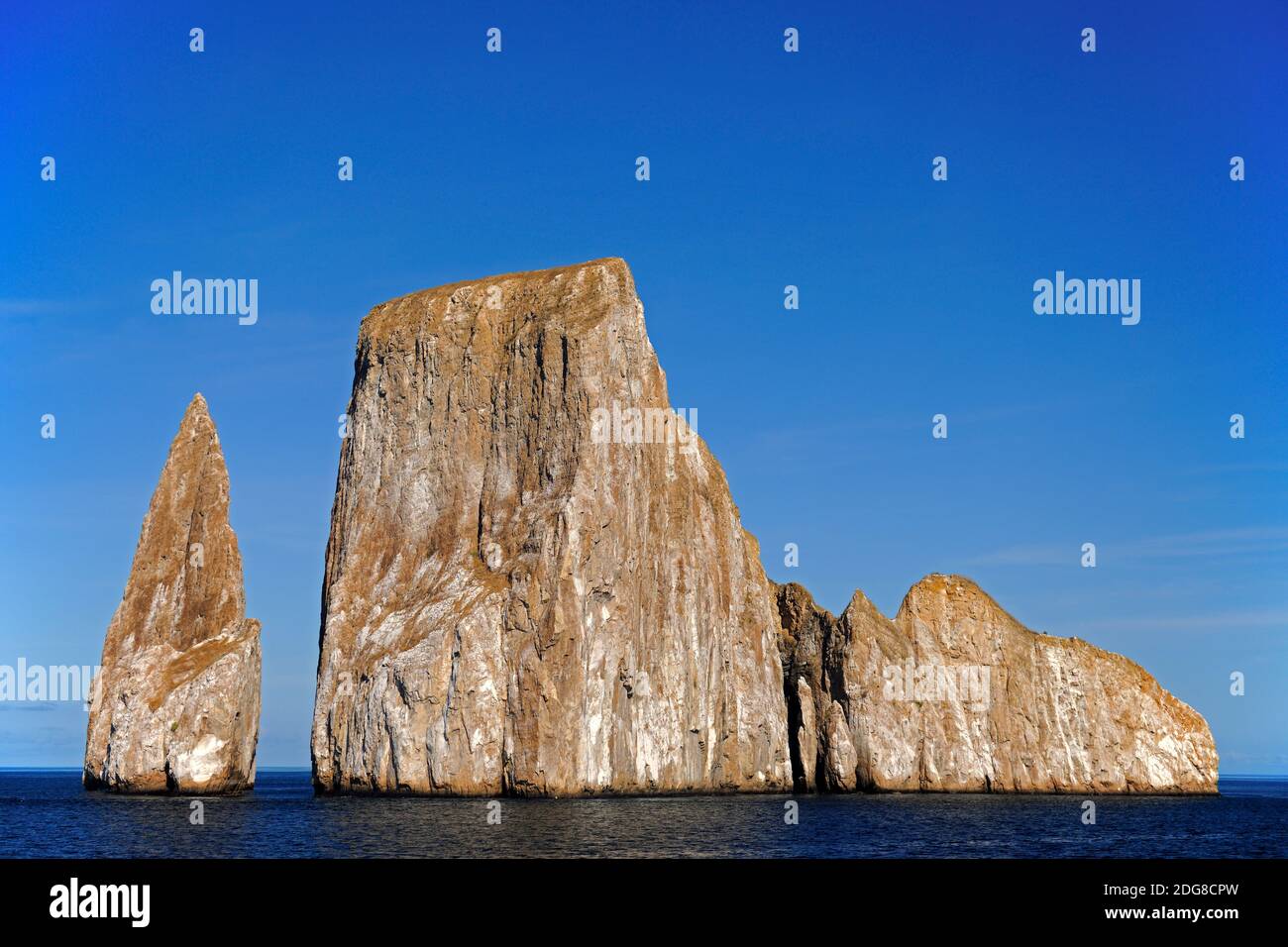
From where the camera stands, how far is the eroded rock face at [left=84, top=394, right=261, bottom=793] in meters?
89.9

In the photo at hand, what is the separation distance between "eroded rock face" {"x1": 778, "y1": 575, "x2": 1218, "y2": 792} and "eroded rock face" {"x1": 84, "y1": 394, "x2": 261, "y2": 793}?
46.0 m

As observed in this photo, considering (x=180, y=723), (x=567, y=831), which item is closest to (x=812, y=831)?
(x=567, y=831)

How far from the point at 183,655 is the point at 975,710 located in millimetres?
61640

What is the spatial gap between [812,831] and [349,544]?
167 feet

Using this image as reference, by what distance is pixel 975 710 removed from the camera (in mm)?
118688

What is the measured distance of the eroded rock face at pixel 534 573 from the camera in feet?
308

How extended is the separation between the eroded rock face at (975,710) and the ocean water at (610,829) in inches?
684
